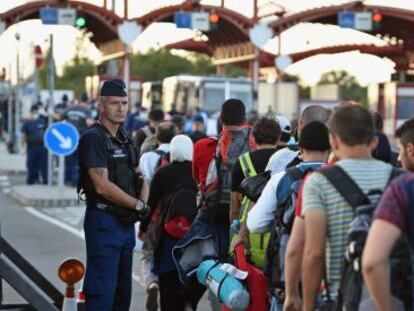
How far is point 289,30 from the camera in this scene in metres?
48.7

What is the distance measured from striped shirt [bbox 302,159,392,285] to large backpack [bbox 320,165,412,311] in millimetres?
26

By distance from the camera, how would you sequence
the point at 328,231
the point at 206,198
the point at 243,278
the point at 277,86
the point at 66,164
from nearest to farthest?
1. the point at 328,231
2. the point at 243,278
3. the point at 206,198
4. the point at 66,164
5. the point at 277,86

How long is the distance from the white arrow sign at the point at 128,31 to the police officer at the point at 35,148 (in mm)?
14218

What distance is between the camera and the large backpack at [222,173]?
10.3 metres

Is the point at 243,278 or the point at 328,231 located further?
the point at 243,278

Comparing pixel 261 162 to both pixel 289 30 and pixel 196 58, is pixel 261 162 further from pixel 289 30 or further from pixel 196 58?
pixel 196 58

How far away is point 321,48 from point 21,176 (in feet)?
75.7

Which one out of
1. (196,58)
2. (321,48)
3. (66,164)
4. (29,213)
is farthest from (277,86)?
(196,58)

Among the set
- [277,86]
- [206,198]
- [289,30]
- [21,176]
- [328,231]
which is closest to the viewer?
[328,231]

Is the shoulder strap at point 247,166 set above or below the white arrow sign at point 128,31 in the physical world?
below

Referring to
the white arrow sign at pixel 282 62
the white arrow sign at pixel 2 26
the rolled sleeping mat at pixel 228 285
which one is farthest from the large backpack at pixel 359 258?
the white arrow sign at pixel 282 62

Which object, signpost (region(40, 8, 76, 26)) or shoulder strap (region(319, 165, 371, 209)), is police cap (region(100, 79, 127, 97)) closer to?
shoulder strap (region(319, 165, 371, 209))

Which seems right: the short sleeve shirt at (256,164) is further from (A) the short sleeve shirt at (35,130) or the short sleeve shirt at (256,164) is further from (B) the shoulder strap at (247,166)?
(A) the short sleeve shirt at (35,130)

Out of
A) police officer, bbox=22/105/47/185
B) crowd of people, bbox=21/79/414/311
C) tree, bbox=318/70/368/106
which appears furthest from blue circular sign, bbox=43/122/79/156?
tree, bbox=318/70/368/106
